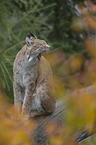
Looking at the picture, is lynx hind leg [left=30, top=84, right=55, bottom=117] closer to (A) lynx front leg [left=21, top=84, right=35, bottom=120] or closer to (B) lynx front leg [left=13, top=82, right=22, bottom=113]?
(A) lynx front leg [left=21, top=84, right=35, bottom=120]

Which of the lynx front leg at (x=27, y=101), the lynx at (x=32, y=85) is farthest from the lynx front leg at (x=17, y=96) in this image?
the lynx front leg at (x=27, y=101)

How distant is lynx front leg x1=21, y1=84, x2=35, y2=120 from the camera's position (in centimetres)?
332

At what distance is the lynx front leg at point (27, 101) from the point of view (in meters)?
3.32

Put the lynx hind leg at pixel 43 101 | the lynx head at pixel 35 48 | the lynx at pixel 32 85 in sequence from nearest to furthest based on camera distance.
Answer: the lynx head at pixel 35 48 → the lynx at pixel 32 85 → the lynx hind leg at pixel 43 101

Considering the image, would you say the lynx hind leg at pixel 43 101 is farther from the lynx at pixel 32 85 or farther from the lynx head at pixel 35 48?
the lynx head at pixel 35 48

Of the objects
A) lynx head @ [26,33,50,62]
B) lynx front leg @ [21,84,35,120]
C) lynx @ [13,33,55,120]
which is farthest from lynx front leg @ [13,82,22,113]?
lynx head @ [26,33,50,62]

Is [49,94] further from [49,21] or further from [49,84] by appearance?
[49,21]

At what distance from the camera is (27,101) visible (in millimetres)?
3350

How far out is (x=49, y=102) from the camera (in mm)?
3490

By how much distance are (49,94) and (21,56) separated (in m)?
0.63

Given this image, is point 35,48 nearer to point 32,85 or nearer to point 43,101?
point 32,85

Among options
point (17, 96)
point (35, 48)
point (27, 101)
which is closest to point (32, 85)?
point (27, 101)

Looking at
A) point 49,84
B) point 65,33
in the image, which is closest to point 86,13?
point 65,33

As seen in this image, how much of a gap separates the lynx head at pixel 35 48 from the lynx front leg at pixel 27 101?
40 cm
